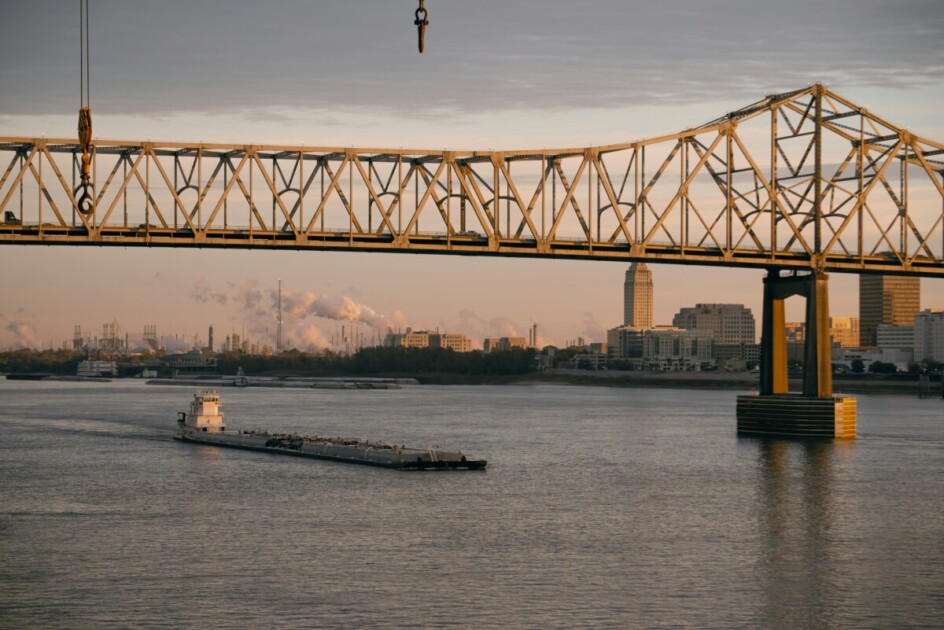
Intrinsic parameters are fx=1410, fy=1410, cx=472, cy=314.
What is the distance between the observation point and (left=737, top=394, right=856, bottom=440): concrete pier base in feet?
363

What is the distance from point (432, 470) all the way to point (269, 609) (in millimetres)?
43126

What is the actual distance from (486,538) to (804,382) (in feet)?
196

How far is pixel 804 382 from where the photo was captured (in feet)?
370

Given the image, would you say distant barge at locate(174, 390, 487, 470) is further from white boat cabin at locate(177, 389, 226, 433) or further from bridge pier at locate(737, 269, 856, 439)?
bridge pier at locate(737, 269, 856, 439)

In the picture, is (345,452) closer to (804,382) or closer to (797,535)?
(804,382)

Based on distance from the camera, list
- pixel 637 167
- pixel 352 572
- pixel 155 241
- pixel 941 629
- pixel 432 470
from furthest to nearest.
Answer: pixel 637 167, pixel 155 241, pixel 432 470, pixel 352 572, pixel 941 629

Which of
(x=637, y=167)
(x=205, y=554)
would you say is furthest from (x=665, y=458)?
(x=205, y=554)

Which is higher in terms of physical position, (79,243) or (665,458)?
(79,243)

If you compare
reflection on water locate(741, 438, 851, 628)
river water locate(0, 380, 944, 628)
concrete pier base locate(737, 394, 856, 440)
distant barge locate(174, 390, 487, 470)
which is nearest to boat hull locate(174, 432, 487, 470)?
distant barge locate(174, 390, 487, 470)

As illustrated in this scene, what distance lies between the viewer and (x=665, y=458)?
319 ft

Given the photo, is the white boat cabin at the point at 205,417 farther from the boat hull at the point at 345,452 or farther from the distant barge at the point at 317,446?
the boat hull at the point at 345,452

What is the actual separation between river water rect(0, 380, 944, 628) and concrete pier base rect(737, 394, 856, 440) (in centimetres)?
345

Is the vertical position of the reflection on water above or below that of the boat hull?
below

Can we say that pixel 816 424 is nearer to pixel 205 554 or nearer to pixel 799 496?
pixel 799 496
